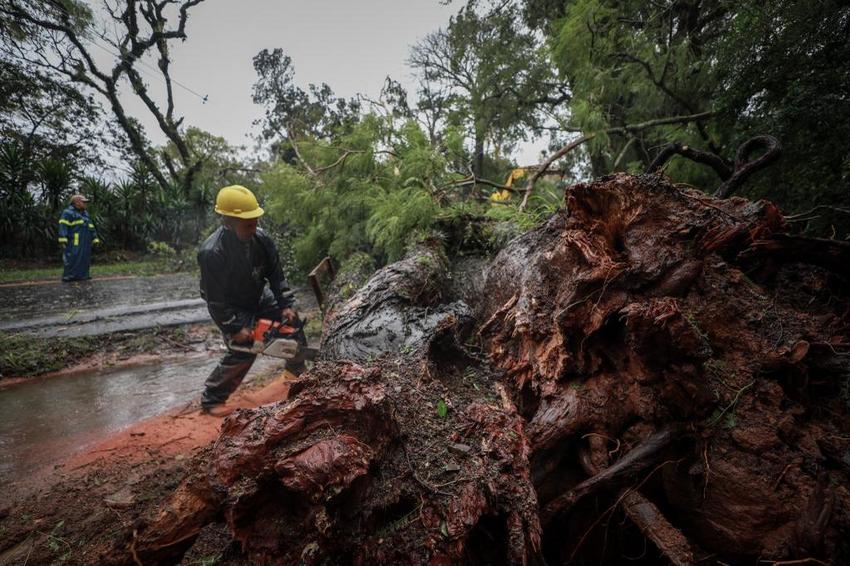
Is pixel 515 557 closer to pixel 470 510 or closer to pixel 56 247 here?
pixel 470 510

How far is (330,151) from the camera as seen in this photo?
22.0 ft

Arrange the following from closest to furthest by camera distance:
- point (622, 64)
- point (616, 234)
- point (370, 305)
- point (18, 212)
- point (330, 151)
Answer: point (616, 234), point (370, 305), point (622, 64), point (330, 151), point (18, 212)

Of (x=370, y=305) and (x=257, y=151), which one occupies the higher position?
(x=257, y=151)

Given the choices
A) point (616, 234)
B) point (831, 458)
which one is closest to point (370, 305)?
point (616, 234)

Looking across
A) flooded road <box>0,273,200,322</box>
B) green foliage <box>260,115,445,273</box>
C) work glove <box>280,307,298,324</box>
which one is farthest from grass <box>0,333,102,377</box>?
green foliage <box>260,115,445,273</box>

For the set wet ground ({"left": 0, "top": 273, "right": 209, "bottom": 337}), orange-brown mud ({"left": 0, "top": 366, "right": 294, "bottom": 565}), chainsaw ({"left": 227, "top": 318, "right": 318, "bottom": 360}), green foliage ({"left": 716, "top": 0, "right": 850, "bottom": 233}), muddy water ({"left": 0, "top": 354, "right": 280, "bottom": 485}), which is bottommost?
muddy water ({"left": 0, "top": 354, "right": 280, "bottom": 485})

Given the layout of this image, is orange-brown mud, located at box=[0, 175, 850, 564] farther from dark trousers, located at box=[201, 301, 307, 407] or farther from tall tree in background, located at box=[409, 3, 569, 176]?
tall tree in background, located at box=[409, 3, 569, 176]

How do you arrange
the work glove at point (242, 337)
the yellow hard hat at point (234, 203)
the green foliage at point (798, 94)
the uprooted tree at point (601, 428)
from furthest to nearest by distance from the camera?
the work glove at point (242, 337) → the yellow hard hat at point (234, 203) → the green foliage at point (798, 94) → the uprooted tree at point (601, 428)

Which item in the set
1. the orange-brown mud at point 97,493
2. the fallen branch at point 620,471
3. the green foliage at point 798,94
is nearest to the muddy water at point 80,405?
the orange-brown mud at point 97,493

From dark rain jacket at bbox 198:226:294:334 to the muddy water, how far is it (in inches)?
44.9

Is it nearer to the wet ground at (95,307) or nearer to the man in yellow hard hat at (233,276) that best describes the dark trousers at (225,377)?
the man in yellow hard hat at (233,276)

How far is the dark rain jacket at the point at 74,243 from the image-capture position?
9.16m

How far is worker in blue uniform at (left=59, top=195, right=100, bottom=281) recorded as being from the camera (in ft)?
30.1

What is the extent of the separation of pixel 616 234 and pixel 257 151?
3224cm
